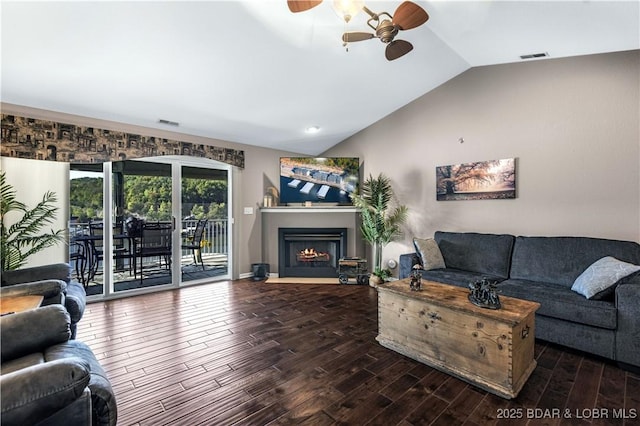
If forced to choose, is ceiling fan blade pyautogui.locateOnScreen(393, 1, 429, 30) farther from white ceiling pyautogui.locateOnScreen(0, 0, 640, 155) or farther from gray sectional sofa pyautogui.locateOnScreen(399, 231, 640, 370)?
gray sectional sofa pyautogui.locateOnScreen(399, 231, 640, 370)

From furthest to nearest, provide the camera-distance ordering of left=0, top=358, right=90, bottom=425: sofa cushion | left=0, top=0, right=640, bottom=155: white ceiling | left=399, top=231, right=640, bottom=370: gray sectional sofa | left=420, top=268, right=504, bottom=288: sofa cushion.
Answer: left=420, top=268, right=504, bottom=288: sofa cushion < left=0, top=0, right=640, bottom=155: white ceiling < left=399, top=231, right=640, bottom=370: gray sectional sofa < left=0, top=358, right=90, bottom=425: sofa cushion

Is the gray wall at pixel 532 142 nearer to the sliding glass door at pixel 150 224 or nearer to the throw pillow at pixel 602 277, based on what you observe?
the sliding glass door at pixel 150 224

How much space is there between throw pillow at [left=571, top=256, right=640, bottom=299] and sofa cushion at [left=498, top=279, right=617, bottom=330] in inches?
2.7

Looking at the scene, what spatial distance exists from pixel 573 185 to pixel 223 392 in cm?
418

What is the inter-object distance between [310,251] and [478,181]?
299 centimetres

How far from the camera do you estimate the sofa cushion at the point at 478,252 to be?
3543 mm

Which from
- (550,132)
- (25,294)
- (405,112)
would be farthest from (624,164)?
(25,294)

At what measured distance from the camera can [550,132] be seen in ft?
11.5

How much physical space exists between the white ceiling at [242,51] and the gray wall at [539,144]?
271mm

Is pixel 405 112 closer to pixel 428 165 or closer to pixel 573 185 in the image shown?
pixel 428 165

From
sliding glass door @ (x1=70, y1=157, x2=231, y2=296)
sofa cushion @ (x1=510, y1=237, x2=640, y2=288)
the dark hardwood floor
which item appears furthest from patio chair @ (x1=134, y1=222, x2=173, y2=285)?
sofa cushion @ (x1=510, y1=237, x2=640, y2=288)

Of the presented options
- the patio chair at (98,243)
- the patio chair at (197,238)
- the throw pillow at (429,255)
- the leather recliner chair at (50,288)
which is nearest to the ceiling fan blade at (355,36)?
the throw pillow at (429,255)

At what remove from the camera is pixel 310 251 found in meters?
5.37

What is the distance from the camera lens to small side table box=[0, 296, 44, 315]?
5.71 feet
